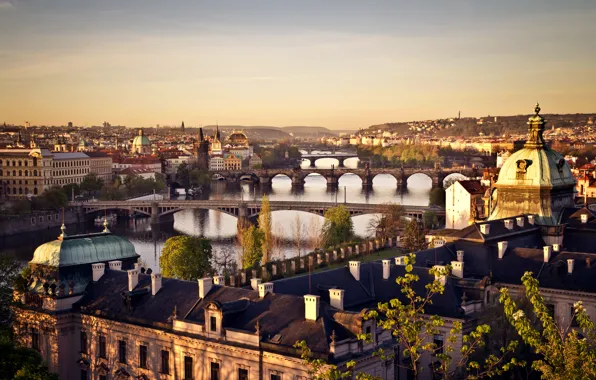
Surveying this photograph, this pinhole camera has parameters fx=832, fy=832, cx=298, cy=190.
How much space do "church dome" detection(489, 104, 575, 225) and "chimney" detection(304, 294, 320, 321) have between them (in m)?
23.1

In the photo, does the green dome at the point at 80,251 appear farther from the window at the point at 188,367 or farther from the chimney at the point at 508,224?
the chimney at the point at 508,224

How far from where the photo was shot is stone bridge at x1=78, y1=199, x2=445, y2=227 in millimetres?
86200

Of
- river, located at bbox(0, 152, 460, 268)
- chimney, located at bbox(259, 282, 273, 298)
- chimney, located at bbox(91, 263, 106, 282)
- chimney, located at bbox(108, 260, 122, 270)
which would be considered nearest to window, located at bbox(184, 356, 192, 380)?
chimney, located at bbox(259, 282, 273, 298)

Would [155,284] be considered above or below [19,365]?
above

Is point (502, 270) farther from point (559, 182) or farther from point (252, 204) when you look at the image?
point (252, 204)

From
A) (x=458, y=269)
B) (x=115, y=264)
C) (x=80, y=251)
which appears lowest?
(x=458, y=269)

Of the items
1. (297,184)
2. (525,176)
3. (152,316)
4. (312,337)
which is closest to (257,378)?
(312,337)

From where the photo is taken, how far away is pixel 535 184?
44.4 metres

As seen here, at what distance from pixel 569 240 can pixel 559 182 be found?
14.7ft

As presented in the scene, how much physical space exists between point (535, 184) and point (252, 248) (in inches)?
791

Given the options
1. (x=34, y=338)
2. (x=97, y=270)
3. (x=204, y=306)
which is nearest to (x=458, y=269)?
(x=204, y=306)

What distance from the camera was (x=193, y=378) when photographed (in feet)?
86.4

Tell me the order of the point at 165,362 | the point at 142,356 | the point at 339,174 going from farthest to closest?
1. the point at 339,174
2. the point at 142,356
3. the point at 165,362

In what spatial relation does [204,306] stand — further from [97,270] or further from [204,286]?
[97,270]
